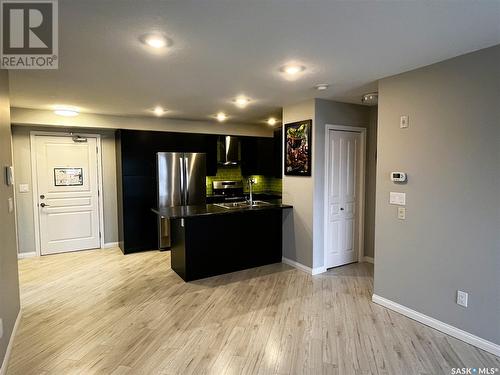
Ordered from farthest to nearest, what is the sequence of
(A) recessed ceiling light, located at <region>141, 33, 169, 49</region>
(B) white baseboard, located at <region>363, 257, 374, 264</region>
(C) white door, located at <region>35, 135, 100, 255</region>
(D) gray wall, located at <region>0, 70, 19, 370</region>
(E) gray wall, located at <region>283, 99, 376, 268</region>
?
(C) white door, located at <region>35, 135, 100, 255</region> < (B) white baseboard, located at <region>363, 257, 374, 264</region> < (E) gray wall, located at <region>283, 99, 376, 268</region> < (D) gray wall, located at <region>0, 70, 19, 370</region> < (A) recessed ceiling light, located at <region>141, 33, 169, 49</region>

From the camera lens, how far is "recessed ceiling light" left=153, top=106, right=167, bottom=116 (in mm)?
4613

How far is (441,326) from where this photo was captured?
8.89 ft

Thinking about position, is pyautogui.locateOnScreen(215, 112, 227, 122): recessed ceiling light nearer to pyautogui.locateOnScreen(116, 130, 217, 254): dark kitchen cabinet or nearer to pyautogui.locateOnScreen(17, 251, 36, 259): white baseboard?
pyautogui.locateOnScreen(116, 130, 217, 254): dark kitchen cabinet

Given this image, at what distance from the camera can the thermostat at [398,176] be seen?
2.97 metres

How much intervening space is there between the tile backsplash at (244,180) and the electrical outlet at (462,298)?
4.56 m

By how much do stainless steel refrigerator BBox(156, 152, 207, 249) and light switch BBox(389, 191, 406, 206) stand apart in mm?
3505

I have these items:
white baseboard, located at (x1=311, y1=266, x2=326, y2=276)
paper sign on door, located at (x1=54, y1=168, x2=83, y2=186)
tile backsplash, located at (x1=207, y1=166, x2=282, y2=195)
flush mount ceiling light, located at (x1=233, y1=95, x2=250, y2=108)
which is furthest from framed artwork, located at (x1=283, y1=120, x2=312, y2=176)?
paper sign on door, located at (x1=54, y1=168, x2=83, y2=186)

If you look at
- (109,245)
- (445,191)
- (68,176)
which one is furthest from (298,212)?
(68,176)

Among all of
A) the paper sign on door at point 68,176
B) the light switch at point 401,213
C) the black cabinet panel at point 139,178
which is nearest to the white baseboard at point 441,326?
the light switch at point 401,213

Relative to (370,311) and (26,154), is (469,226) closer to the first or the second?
(370,311)

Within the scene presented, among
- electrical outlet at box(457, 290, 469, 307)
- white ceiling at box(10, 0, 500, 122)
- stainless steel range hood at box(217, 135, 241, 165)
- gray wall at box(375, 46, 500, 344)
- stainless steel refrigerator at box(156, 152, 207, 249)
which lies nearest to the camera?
white ceiling at box(10, 0, 500, 122)

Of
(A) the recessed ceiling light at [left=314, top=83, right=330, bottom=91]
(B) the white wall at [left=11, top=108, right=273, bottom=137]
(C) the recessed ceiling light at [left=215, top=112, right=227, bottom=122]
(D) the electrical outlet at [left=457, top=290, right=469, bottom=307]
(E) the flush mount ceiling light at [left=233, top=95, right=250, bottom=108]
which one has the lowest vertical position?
(D) the electrical outlet at [left=457, top=290, right=469, bottom=307]

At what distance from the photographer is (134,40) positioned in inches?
84.0

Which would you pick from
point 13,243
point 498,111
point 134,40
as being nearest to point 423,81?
point 498,111
